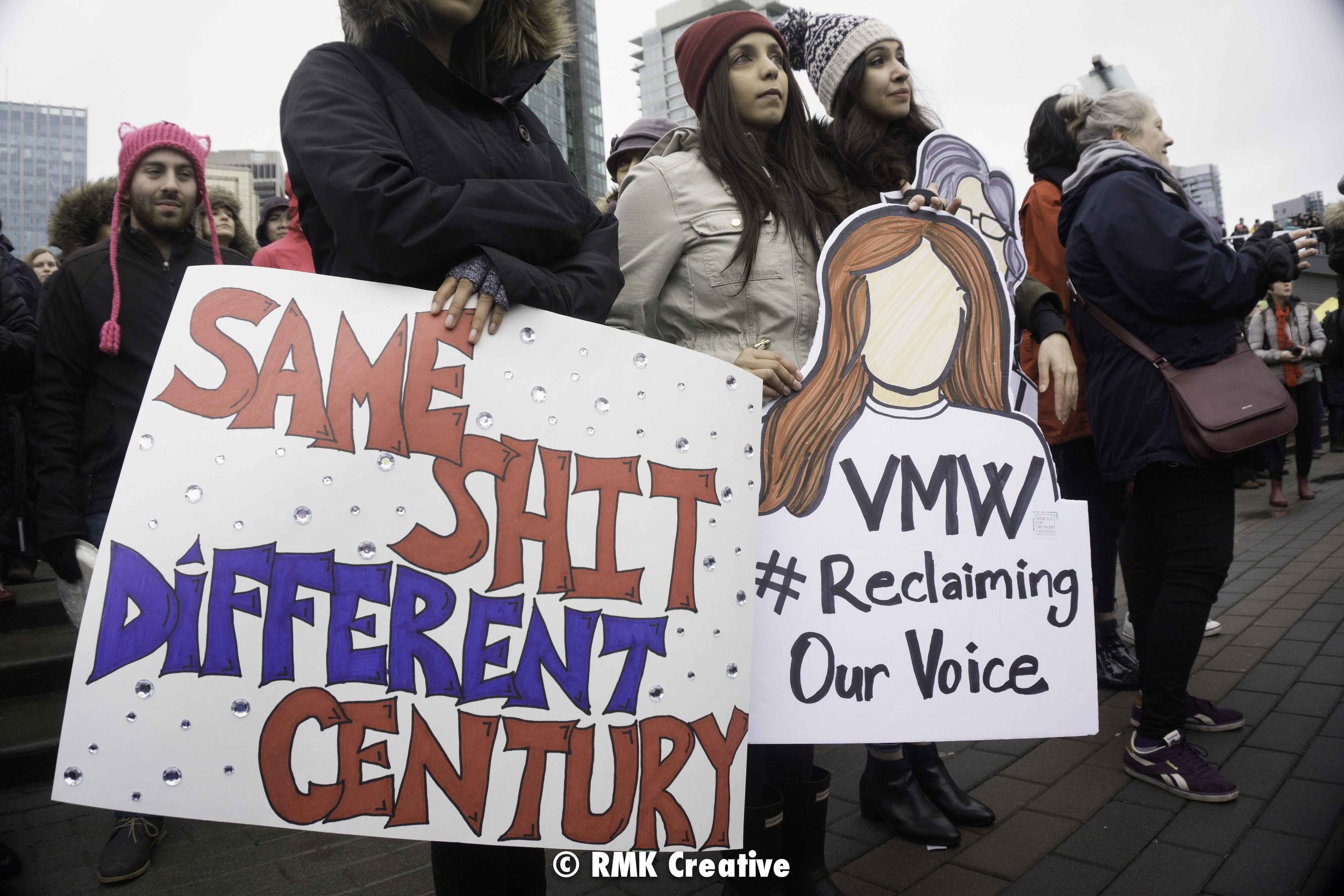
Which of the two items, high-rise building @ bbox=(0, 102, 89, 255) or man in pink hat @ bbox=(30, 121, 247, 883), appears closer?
high-rise building @ bbox=(0, 102, 89, 255)

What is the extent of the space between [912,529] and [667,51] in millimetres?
1207

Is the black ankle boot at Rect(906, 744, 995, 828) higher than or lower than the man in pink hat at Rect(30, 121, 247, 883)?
lower

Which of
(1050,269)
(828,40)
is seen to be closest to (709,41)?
(828,40)

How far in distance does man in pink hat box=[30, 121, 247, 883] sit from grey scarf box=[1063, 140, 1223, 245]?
2449mm

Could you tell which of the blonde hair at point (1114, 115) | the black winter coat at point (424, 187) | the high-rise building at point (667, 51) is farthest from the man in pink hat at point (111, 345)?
the blonde hair at point (1114, 115)

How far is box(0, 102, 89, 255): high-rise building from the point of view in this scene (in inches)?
74.7

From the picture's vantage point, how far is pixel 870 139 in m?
2.08

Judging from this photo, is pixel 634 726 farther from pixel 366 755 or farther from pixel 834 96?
pixel 834 96

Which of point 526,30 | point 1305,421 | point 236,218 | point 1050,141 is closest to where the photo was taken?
point 526,30

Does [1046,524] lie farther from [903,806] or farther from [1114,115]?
[1114,115]

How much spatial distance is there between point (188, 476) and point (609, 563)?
582mm

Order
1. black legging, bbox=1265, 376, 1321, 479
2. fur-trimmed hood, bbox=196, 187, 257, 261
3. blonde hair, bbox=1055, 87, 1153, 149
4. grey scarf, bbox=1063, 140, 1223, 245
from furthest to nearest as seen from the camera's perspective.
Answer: black legging, bbox=1265, 376, 1321, 479 → fur-trimmed hood, bbox=196, 187, 257, 261 → blonde hair, bbox=1055, 87, 1153, 149 → grey scarf, bbox=1063, 140, 1223, 245

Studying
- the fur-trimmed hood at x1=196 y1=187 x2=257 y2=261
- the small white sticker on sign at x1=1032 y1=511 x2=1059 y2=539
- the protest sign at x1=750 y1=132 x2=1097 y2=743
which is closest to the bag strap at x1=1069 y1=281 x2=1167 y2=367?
the protest sign at x1=750 y1=132 x2=1097 y2=743

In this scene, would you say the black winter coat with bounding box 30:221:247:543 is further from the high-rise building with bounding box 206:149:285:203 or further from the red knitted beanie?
the red knitted beanie
